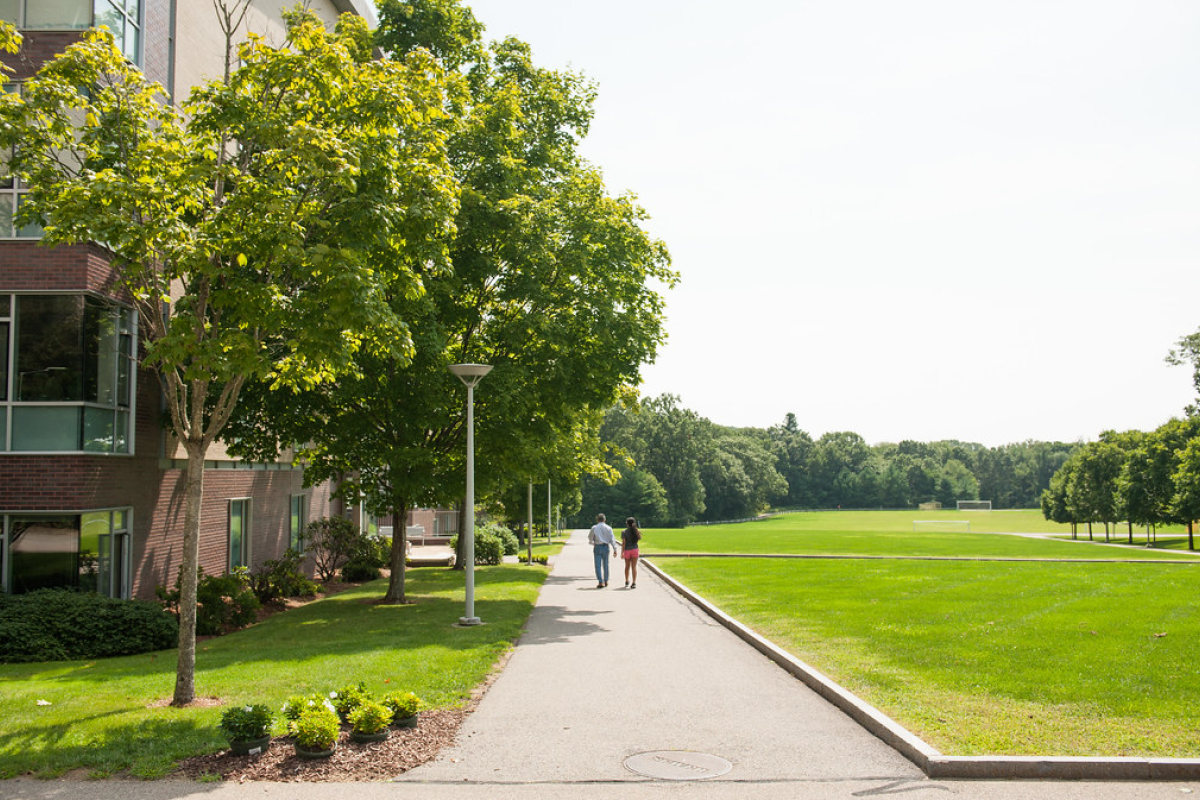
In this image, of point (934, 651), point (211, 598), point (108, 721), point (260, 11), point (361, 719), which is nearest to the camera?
point (361, 719)

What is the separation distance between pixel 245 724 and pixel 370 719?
97 cm

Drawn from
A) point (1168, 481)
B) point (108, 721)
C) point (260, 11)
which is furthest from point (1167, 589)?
point (1168, 481)

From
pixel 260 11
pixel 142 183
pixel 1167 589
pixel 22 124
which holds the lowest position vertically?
pixel 1167 589

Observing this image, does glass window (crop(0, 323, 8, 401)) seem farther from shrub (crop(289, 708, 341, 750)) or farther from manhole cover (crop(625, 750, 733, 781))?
manhole cover (crop(625, 750, 733, 781))

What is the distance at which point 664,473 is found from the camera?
108375 mm

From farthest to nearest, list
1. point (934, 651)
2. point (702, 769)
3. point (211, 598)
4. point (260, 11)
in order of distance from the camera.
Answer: point (260, 11), point (211, 598), point (934, 651), point (702, 769)

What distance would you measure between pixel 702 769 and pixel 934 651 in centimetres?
604

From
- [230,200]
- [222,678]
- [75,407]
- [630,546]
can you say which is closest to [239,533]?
[75,407]

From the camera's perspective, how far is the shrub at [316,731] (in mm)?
7070

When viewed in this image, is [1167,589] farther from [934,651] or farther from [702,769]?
[702,769]

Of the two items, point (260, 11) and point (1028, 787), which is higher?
point (260, 11)

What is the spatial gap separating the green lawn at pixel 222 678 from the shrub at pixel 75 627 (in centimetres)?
44

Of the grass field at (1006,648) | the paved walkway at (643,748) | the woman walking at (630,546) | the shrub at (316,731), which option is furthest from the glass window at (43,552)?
the woman walking at (630,546)

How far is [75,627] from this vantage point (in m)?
13.2
